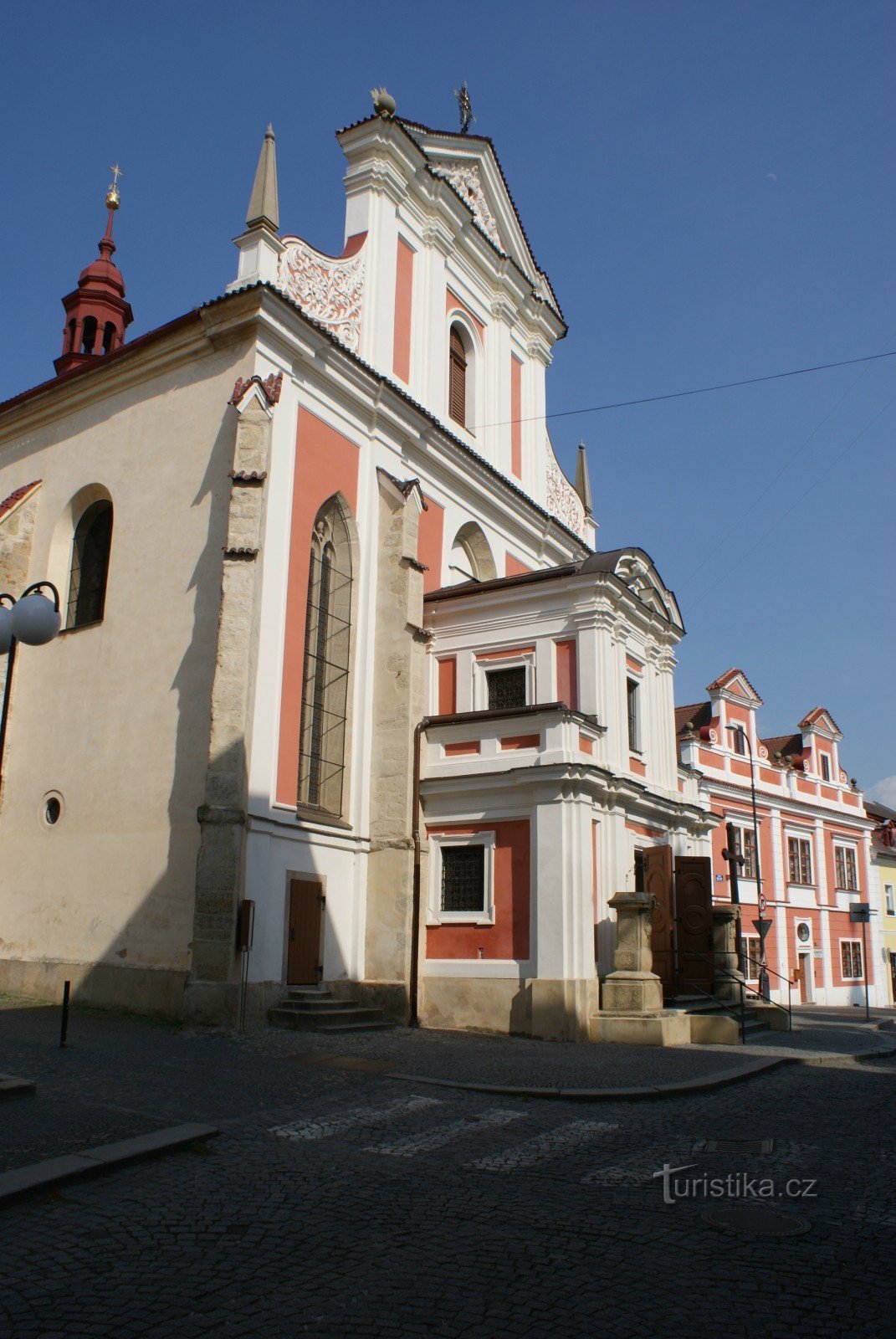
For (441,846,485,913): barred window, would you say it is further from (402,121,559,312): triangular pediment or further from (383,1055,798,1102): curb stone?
(402,121,559,312): triangular pediment

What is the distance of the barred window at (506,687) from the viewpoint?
19562 millimetres

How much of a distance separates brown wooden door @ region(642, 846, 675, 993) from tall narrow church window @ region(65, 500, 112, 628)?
11.1 metres

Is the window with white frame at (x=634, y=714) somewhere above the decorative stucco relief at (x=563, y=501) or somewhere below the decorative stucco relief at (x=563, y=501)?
below

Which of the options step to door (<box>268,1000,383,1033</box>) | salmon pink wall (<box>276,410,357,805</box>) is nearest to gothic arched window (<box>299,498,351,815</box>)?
salmon pink wall (<box>276,410,357,805</box>)

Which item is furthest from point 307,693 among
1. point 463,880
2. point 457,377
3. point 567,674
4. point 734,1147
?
point 734,1147

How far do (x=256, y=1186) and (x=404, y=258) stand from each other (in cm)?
2014

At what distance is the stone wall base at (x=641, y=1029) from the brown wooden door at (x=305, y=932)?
4.39 metres

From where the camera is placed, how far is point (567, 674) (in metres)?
19.1

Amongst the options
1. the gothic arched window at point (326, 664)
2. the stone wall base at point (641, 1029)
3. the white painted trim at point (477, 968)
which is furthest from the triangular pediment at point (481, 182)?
the stone wall base at point (641, 1029)

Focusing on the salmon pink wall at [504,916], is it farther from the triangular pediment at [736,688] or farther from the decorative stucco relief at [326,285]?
the triangular pediment at [736,688]

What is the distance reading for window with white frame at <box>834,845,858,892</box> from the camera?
4066 centimetres

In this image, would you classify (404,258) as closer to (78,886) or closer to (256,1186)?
(78,886)

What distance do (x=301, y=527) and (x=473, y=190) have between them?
41.0 feet

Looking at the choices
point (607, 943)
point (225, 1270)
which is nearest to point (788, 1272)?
point (225, 1270)
